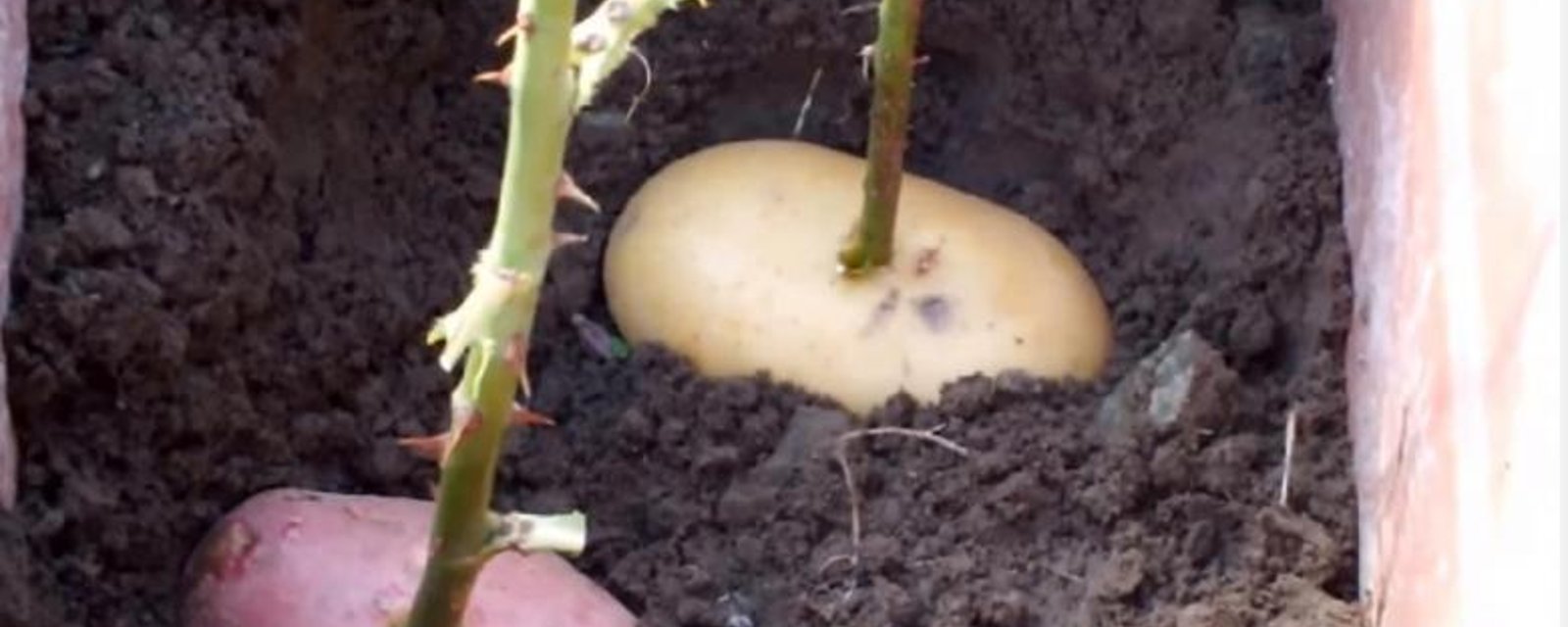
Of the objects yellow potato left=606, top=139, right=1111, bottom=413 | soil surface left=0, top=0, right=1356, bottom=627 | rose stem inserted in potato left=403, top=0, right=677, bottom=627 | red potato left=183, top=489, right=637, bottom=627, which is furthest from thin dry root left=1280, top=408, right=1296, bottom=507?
rose stem inserted in potato left=403, top=0, right=677, bottom=627

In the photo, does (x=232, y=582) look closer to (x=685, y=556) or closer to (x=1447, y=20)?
(x=685, y=556)

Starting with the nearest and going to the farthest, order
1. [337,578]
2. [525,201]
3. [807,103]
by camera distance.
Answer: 1. [525,201]
2. [337,578]
3. [807,103]

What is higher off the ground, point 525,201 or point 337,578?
point 525,201

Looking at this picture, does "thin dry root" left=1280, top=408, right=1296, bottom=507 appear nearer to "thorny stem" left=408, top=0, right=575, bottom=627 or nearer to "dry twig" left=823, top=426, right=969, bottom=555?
"dry twig" left=823, top=426, right=969, bottom=555

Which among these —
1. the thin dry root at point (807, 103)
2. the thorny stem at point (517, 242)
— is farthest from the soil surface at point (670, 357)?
the thorny stem at point (517, 242)

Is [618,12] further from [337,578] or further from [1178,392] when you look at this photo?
[1178,392]

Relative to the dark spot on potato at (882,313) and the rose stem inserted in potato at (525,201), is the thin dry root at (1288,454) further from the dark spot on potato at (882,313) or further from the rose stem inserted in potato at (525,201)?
the rose stem inserted in potato at (525,201)

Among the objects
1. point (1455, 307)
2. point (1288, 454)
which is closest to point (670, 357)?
point (1288, 454)
